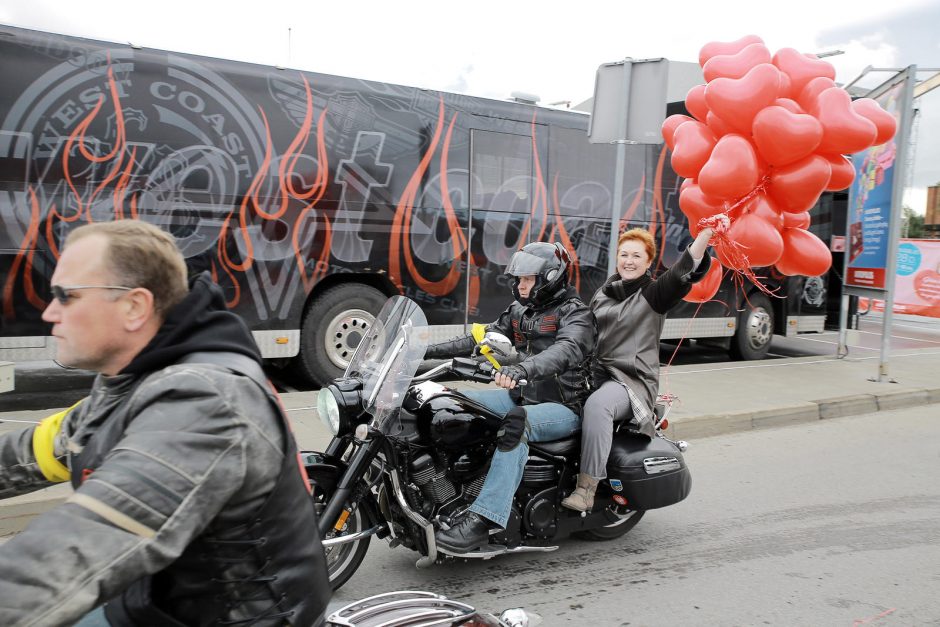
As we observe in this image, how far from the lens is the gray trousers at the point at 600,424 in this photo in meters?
3.92

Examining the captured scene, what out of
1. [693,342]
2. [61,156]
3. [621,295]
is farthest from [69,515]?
[693,342]

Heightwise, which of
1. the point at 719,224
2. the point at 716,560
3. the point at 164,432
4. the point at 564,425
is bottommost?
the point at 716,560

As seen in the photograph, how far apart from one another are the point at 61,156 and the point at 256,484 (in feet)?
20.7

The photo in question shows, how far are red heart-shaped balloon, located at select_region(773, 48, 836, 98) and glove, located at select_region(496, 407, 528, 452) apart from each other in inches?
105

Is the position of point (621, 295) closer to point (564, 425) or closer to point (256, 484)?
point (564, 425)

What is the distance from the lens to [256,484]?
1.40 m

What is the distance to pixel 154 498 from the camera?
1.26 m

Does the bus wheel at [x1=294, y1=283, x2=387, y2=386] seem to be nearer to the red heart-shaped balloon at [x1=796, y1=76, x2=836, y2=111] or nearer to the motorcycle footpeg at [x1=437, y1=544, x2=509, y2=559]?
the motorcycle footpeg at [x1=437, y1=544, x2=509, y2=559]

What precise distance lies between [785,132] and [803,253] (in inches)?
33.1

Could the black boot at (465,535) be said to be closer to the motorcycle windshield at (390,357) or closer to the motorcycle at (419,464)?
the motorcycle at (419,464)

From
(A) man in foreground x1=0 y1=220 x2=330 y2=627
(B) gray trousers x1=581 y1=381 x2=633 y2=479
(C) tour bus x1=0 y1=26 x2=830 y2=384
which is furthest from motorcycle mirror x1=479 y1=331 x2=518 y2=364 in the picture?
(C) tour bus x1=0 y1=26 x2=830 y2=384

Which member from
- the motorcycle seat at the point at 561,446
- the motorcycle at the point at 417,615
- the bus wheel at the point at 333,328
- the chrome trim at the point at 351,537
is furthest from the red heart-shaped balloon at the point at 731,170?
the bus wheel at the point at 333,328

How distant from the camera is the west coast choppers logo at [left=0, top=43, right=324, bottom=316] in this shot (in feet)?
21.3

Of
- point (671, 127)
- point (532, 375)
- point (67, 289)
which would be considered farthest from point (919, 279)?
point (67, 289)
